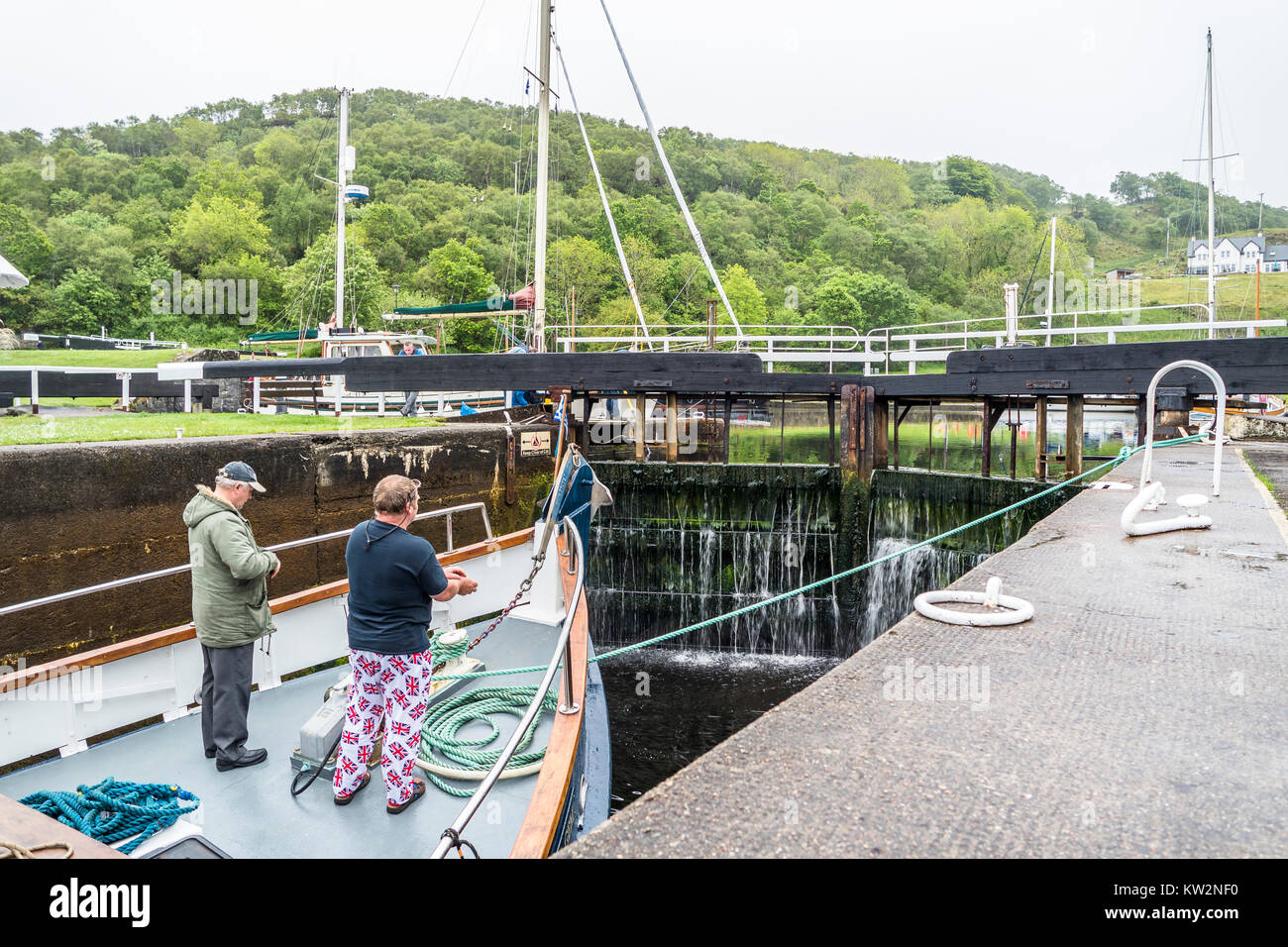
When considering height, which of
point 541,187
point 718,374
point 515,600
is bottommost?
point 515,600

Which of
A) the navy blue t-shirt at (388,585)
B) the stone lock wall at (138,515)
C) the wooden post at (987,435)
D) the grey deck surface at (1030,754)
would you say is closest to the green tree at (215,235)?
the stone lock wall at (138,515)

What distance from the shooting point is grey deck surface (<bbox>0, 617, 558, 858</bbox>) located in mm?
3475

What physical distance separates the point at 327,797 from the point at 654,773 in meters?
5.54

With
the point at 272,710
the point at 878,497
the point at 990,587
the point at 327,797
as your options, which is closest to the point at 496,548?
the point at 272,710

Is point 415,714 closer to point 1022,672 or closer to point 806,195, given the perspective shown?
point 1022,672

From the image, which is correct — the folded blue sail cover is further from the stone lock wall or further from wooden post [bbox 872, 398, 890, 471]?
wooden post [bbox 872, 398, 890, 471]

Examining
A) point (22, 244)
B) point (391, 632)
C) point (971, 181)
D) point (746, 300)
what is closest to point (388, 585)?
point (391, 632)

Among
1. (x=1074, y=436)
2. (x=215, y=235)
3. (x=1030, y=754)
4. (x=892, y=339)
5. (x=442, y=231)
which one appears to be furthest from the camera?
(x=442, y=231)

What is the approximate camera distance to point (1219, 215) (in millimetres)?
30922

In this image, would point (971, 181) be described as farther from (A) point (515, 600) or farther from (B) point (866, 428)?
(A) point (515, 600)

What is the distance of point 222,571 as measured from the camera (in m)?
3.88

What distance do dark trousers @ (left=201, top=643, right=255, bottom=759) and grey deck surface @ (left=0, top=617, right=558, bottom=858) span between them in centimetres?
15

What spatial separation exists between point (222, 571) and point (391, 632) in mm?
1172

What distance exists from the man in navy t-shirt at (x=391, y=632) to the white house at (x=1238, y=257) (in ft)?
323
